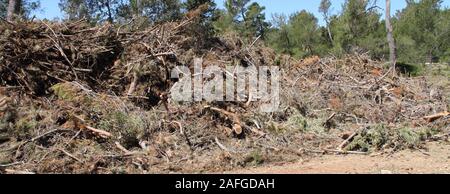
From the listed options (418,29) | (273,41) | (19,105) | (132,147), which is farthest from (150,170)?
(418,29)

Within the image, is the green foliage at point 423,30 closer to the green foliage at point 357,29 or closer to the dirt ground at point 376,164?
the green foliage at point 357,29

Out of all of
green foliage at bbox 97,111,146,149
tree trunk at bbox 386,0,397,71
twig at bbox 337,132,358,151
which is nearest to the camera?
green foliage at bbox 97,111,146,149

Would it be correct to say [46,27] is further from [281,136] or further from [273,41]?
[273,41]

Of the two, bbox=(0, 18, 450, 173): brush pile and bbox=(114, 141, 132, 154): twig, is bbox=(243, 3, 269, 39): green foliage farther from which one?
bbox=(114, 141, 132, 154): twig

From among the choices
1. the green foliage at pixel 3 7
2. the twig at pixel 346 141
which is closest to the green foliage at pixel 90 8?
the green foliage at pixel 3 7

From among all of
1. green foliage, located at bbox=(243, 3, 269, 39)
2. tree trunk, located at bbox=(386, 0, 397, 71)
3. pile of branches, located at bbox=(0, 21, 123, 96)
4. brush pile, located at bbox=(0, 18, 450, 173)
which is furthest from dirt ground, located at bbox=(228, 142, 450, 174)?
green foliage, located at bbox=(243, 3, 269, 39)

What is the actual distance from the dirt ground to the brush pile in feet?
0.80

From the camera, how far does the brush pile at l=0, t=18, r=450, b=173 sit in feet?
19.9

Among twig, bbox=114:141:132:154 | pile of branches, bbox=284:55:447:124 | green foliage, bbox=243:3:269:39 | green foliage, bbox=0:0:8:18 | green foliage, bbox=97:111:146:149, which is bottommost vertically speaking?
twig, bbox=114:141:132:154

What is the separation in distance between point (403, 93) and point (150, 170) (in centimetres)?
599

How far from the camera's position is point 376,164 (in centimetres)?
573

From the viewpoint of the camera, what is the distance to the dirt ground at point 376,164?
17.7 ft

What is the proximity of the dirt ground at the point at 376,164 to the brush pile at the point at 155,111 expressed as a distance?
24 cm

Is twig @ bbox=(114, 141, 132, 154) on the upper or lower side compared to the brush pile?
lower
